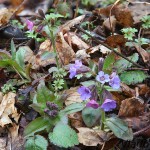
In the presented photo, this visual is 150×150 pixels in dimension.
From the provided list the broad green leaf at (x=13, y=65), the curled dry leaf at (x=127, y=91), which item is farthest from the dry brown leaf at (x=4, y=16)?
the curled dry leaf at (x=127, y=91)

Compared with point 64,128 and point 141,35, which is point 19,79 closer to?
point 64,128

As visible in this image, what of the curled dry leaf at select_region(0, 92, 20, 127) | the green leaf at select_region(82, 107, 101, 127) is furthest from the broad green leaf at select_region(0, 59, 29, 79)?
the green leaf at select_region(82, 107, 101, 127)

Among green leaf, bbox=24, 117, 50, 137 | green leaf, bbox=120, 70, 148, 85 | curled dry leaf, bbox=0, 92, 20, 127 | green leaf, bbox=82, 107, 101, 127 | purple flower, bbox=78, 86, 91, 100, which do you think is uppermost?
purple flower, bbox=78, 86, 91, 100

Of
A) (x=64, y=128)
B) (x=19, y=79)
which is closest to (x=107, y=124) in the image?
(x=64, y=128)

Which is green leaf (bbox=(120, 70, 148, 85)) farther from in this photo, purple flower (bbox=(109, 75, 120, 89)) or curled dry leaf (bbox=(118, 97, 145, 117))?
purple flower (bbox=(109, 75, 120, 89))

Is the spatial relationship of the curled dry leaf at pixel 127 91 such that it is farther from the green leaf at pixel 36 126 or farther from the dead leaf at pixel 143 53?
the green leaf at pixel 36 126
